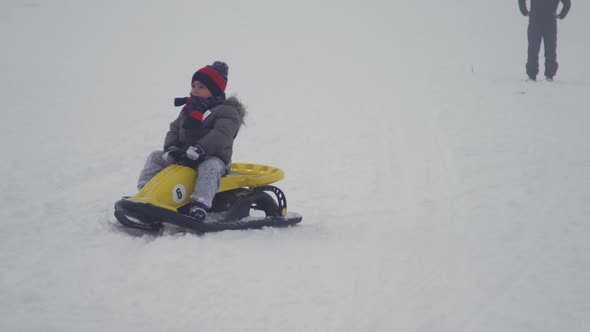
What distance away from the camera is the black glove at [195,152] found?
13.0ft

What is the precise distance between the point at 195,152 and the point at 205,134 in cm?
43

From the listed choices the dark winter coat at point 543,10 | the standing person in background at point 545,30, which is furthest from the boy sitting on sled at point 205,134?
the dark winter coat at point 543,10

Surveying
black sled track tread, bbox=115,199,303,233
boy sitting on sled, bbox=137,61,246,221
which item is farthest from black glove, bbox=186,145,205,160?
black sled track tread, bbox=115,199,303,233

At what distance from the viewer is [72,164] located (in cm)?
642

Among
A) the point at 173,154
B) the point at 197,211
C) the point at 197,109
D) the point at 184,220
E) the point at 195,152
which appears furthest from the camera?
the point at 197,109

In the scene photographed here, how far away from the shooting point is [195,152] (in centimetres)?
398

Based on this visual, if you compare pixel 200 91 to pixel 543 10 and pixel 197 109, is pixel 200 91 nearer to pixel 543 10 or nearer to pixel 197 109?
pixel 197 109

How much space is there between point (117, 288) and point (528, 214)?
343 centimetres

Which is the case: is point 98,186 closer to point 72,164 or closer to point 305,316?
point 72,164

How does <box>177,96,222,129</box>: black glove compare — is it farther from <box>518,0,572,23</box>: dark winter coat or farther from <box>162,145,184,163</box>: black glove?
<box>518,0,572,23</box>: dark winter coat

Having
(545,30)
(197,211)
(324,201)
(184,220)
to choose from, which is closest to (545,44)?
(545,30)

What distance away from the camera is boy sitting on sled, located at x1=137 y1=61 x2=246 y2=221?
13.2 feet

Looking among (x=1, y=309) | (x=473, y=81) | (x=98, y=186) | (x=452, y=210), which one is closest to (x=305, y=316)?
(x=1, y=309)

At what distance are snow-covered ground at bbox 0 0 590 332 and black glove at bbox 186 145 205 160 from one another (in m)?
0.65
